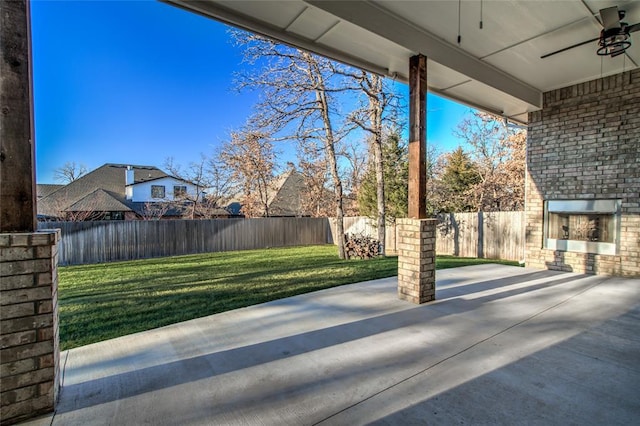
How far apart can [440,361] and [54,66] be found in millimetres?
21963

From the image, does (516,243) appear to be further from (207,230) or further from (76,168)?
(76,168)

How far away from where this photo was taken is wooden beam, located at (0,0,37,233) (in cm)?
179

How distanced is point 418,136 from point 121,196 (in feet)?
79.7

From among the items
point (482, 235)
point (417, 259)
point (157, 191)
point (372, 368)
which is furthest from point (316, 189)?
point (372, 368)

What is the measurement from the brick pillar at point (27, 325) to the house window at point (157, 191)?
2238 centimetres

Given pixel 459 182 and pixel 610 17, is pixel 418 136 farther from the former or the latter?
pixel 459 182

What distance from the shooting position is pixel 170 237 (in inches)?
473

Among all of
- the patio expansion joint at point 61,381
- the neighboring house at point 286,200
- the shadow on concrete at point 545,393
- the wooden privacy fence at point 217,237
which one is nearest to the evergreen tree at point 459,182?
the wooden privacy fence at point 217,237

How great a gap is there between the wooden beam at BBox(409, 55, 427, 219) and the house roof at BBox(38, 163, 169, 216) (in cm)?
2044

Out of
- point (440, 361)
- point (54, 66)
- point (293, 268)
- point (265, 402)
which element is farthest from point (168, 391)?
point (54, 66)

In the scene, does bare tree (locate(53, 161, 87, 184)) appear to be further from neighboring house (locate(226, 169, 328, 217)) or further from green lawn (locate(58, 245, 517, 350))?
green lawn (locate(58, 245, 517, 350))

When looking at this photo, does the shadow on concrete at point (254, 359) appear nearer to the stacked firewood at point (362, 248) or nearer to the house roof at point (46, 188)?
the stacked firewood at point (362, 248)

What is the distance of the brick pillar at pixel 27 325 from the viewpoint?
174cm

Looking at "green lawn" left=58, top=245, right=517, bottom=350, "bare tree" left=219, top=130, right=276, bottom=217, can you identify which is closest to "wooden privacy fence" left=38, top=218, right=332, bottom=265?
"green lawn" left=58, top=245, right=517, bottom=350
